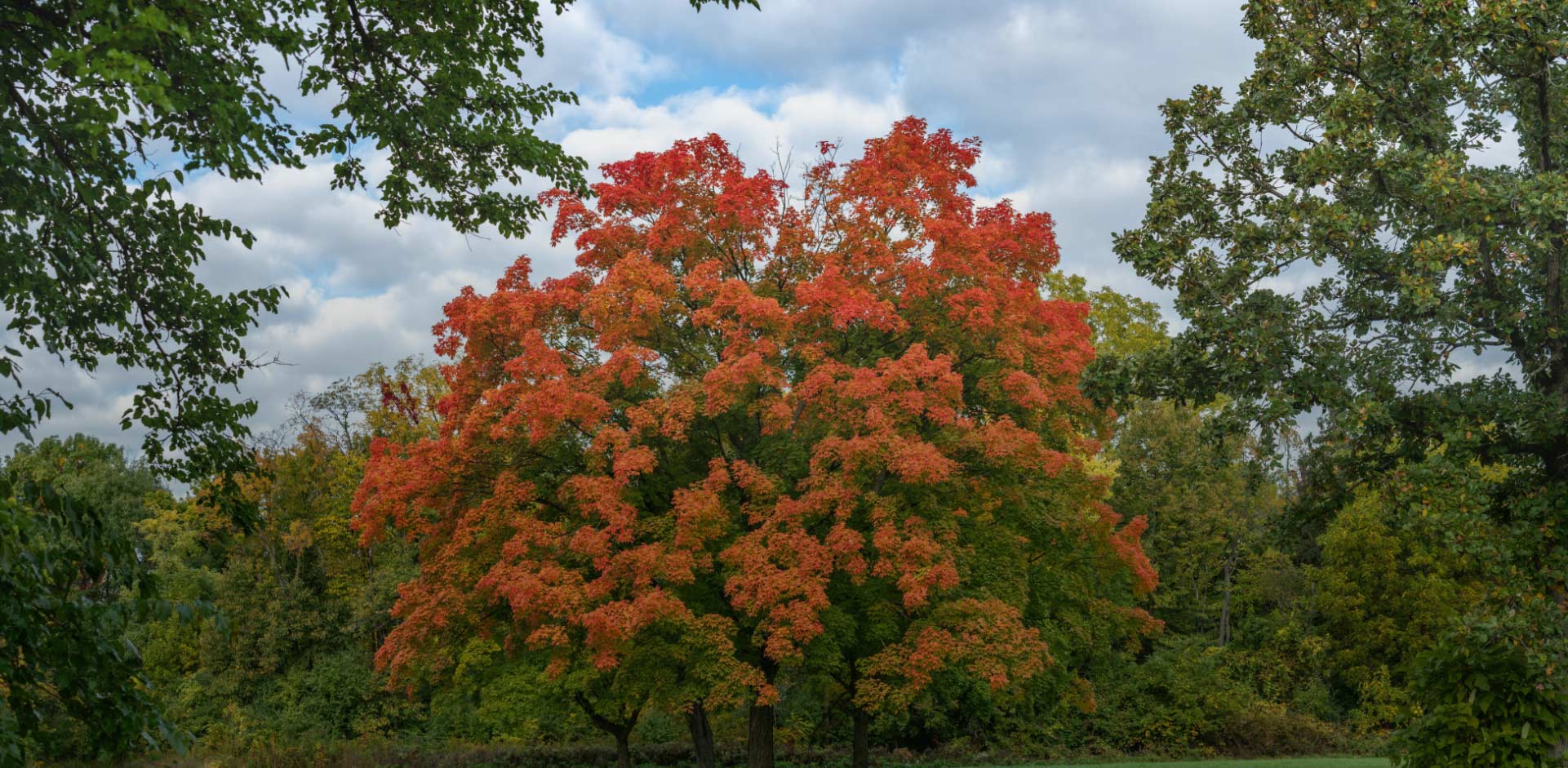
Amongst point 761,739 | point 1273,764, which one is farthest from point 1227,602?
point 761,739

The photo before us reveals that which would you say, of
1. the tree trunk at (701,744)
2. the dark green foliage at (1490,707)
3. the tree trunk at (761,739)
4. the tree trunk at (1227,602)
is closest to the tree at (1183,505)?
the tree trunk at (1227,602)

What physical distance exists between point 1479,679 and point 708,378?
29.1 feet

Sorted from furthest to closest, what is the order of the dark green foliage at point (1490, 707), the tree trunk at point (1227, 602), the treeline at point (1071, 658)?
the tree trunk at point (1227, 602), the treeline at point (1071, 658), the dark green foliage at point (1490, 707)

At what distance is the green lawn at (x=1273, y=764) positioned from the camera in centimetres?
2211

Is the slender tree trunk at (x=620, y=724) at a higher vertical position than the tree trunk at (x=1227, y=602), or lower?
lower

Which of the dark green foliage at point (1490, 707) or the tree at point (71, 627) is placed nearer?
the tree at point (71, 627)

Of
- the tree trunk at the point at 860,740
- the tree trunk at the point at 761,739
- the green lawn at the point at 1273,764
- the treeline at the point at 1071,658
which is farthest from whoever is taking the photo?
the treeline at the point at 1071,658

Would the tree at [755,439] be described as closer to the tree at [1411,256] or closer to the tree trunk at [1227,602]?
the tree at [1411,256]

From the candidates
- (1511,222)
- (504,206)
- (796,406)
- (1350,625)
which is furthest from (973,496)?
(1350,625)

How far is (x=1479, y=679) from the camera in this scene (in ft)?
34.8

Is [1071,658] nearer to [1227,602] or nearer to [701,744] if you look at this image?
[701,744]

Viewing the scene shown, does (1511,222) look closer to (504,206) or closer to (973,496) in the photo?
(973,496)

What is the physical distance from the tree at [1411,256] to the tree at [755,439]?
2922 mm

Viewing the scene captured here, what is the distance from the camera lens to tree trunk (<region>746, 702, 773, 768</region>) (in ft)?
52.0
